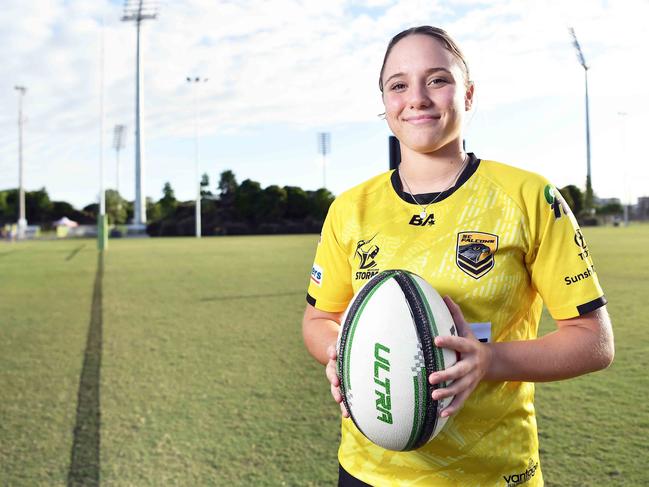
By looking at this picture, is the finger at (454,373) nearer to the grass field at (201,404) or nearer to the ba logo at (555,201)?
the ba logo at (555,201)

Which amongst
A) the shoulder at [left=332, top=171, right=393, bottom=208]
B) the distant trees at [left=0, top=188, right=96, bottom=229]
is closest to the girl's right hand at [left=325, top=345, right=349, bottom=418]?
the shoulder at [left=332, top=171, right=393, bottom=208]

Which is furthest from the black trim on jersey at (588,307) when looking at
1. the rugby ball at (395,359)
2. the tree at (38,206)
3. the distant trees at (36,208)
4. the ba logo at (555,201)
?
the tree at (38,206)

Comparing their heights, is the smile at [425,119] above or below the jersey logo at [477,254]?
above

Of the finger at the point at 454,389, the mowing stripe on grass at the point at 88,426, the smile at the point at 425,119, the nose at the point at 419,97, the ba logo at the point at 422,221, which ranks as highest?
the nose at the point at 419,97

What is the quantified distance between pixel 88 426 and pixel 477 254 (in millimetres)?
3551

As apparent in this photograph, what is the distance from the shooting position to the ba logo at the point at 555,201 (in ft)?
5.38

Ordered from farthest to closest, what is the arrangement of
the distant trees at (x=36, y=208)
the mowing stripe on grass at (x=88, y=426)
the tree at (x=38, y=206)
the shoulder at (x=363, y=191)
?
the tree at (x=38, y=206) → the distant trees at (x=36, y=208) → the mowing stripe on grass at (x=88, y=426) → the shoulder at (x=363, y=191)

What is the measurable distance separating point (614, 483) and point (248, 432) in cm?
220

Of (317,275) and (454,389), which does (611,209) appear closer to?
(317,275)

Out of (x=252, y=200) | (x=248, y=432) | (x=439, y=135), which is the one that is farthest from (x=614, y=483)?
(x=252, y=200)

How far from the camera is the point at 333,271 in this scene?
198cm

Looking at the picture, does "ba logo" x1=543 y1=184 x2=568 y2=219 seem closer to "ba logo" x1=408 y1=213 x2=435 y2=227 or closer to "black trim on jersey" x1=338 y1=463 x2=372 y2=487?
"ba logo" x1=408 y1=213 x2=435 y2=227

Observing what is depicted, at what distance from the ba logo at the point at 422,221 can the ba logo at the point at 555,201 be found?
31 cm

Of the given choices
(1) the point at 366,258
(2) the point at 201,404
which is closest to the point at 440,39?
(1) the point at 366,258
